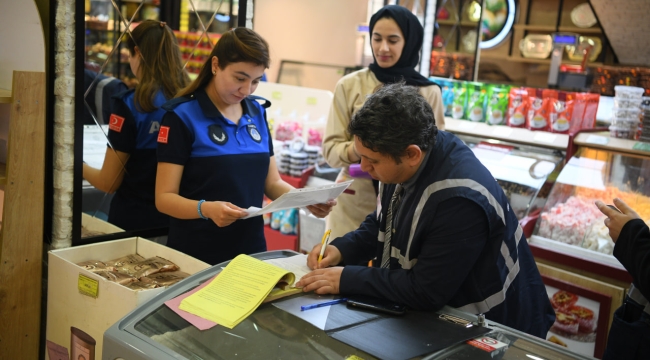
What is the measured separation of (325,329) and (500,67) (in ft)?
24.2

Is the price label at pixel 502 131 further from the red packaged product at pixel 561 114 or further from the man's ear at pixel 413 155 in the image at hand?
the man's ear at pixel 413 155

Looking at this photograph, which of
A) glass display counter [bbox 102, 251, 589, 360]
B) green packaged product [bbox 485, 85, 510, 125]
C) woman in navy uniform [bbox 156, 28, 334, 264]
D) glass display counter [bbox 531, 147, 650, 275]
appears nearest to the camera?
glass display counter [bbox 102, 251, 589, 360]

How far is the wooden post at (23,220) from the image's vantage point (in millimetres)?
2283

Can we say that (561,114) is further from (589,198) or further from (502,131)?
(589,198)

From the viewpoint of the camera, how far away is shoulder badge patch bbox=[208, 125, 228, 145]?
225 centimetres

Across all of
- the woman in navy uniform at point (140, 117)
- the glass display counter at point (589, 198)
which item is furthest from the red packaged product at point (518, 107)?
the woman in navy uniform at point (140, 117)

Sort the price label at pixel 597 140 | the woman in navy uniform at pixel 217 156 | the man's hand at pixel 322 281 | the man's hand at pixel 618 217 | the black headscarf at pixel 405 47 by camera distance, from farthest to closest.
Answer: the price label at pixel 597 140 < the black headscarf at pixel 405 47 < the woman in navy uniform at pixel 217 156 < the man's hand at pixel 618 217 < the man's hand at pixel 322 281

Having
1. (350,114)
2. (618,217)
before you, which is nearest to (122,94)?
(350,114)

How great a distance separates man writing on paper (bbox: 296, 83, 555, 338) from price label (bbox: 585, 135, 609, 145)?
69.7 inches

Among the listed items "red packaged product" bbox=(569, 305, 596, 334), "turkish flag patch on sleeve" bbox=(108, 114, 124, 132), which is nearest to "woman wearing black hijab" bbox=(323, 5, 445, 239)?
"turkish flag patch on sleeve" bbox=(108, 114, 124, 132)

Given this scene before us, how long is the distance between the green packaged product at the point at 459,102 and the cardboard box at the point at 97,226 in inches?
97.0

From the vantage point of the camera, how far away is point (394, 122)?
165 cm

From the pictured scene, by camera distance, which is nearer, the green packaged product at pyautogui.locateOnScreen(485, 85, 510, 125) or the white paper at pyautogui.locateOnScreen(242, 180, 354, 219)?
the white paper at pyautogui.locateOnScreen(242, 180, 354, 219)

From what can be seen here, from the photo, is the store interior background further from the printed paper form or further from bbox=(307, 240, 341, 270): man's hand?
the printed paper form
